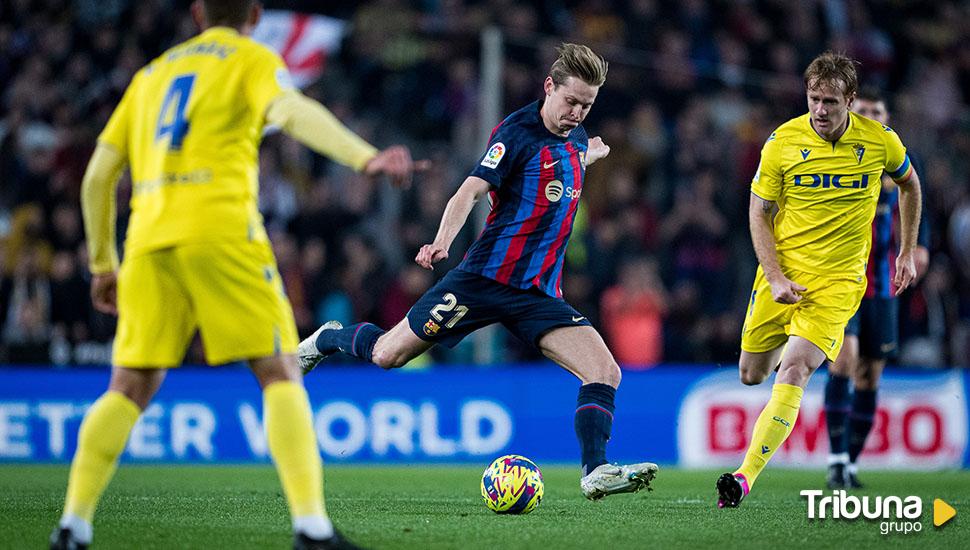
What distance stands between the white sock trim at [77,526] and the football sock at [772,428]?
369 cm

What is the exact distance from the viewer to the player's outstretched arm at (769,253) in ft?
24.1

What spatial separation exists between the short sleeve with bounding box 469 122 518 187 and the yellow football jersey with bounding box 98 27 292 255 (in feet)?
7.62

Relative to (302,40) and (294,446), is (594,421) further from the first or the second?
(302,40)

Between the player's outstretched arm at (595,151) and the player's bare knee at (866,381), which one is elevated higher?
the player's outstretched arm at (595,151)

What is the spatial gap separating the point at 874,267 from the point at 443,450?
492cm

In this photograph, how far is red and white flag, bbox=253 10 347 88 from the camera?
1512 cm

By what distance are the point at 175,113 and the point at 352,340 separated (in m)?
3.28

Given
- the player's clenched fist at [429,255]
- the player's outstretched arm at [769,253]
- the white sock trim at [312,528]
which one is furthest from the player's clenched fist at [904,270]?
the white sock trim at [312,528]

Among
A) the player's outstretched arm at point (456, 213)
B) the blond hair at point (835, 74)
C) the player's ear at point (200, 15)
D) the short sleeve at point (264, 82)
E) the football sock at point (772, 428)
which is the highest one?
the blond hair at point (835, 74)

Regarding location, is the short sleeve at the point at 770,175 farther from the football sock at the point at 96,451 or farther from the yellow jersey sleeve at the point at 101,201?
the football sock at the point at 96,451

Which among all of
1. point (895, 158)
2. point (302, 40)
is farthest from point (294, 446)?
point (302, 40)

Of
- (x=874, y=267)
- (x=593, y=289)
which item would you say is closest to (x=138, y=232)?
(x=874, y=267)

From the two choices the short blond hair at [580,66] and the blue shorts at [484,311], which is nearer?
the short blond hair at [580,66]

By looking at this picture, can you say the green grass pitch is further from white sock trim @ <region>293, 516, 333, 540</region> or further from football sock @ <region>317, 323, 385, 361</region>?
football sock @ <region>317, 323, 385, 361</region>
